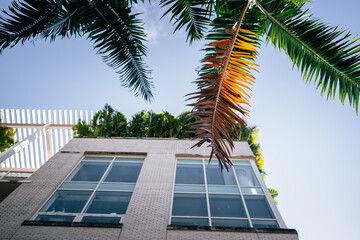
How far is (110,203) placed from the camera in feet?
21.1

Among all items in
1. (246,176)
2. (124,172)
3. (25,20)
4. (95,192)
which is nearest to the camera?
(25,20)

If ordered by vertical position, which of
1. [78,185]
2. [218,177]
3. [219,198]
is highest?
[218,177]

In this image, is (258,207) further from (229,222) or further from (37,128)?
(37,128)

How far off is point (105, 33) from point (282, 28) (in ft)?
11.0

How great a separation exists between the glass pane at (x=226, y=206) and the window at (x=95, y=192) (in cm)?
240

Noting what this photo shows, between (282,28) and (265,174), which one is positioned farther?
(265,174)

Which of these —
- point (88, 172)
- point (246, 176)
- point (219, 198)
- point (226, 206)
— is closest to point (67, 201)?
point (88, 172)

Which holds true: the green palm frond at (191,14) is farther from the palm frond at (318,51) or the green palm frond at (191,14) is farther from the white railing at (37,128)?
the white railing at (37,128)

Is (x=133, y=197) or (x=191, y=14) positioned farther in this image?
(x=133, y=197)

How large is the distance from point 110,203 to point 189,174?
2.67 meters

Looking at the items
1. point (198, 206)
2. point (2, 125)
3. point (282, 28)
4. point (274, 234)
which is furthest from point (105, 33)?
point (2, 125)

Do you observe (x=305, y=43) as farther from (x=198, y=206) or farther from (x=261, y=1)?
(x=198, y=206)

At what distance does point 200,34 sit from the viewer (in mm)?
4770

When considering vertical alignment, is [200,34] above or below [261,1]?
above
